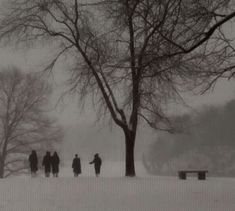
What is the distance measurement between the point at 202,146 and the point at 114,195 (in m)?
74.3

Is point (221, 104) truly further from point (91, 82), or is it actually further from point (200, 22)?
point (200, 22)

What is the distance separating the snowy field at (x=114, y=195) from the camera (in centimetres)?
1938

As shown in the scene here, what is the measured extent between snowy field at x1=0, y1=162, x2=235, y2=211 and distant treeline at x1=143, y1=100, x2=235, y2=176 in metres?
65.2

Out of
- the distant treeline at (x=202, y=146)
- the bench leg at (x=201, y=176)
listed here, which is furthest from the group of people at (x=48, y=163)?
the distant treeline at (x=202, y=146)

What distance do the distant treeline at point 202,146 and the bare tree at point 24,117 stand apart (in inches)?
1748

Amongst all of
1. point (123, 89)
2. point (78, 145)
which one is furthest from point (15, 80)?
point (78, 145)

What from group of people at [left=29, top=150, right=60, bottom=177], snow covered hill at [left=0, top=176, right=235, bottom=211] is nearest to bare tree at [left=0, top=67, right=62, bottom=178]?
group of people at [left=29, top=150, right=60, bottom=177]

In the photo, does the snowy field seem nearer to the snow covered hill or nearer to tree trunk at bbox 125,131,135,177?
the snow covered hill

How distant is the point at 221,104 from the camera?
104 metres

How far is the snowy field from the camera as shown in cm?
1938

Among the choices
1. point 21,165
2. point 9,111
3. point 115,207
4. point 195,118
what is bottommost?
point 115,207

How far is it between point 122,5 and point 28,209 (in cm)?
830

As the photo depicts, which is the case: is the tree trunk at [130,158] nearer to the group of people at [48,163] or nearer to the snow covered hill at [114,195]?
the snow covered hill at [114,195]

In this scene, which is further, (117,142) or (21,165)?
(117,142)
